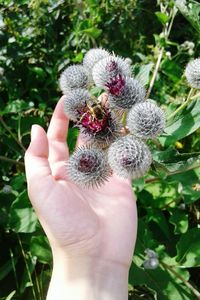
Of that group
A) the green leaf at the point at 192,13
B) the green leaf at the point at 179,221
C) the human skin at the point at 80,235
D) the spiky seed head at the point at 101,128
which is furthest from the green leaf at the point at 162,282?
the green leaf at the point at 192,13

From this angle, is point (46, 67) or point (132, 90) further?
point (46, 67)

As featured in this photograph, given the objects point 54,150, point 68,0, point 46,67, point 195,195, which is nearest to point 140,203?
point 195,195

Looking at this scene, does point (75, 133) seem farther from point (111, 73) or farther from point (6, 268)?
point (6, 268)

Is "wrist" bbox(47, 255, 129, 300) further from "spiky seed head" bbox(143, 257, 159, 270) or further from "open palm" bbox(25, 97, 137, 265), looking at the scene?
"spiky seed head" bbox(143, 257, 159, 270)

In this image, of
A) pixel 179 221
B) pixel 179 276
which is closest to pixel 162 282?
pixel 179 276

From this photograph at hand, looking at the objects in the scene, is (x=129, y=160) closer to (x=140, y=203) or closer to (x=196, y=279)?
(x=140, y=203)
